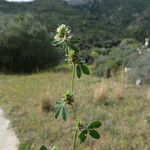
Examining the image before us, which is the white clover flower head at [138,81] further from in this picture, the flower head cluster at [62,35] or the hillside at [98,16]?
the hillside at [98,16]

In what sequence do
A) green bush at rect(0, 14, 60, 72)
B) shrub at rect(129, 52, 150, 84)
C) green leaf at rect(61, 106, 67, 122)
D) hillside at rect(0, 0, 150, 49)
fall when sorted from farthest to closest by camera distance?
hillside at rect(0, 0, 150, 49) < green bush at rect(0, 14, 60, 72) < shrub at rect(129, 52, 150, 84) < green leaf at rect(61, 106, 67, 122)

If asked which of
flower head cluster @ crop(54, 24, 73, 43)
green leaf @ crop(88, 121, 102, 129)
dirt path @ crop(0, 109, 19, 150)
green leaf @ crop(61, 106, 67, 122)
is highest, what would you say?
flower head cluster @ crop(54, 24, 73, 43)

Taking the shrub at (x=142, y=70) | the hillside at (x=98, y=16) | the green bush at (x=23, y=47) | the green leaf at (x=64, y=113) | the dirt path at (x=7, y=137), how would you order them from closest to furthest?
the green leaf at (x=64, y=113) < the dirt path at (x=7, y=137) < the shrub at (x=142, y=70) < the green bush at (x=23, y=47) < the hillside at (x=98, y=16)

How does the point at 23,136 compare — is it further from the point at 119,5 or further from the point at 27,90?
the point at 119,5

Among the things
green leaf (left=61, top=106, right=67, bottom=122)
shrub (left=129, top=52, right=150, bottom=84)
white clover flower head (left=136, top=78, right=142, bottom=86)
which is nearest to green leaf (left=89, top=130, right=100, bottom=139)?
green leaf (left=61, top=106, right=67, bottom=122)

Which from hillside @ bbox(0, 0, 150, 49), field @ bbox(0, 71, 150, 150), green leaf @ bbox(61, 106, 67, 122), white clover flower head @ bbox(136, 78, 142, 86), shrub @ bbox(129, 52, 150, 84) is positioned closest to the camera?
green leaf @ bbox(61, 106, 67, 122)

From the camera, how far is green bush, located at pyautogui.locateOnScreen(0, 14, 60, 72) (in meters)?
19.4

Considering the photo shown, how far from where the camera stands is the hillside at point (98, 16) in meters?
61.7

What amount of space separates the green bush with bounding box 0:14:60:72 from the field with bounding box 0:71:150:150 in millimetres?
6355

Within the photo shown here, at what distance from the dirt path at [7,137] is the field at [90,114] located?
112mm

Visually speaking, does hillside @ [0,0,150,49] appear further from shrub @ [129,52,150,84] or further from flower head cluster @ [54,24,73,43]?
flower head cluster @ [54,24,73,43]

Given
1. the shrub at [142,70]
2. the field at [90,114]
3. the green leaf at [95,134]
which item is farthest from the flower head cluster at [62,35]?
the shrub at [142,70]

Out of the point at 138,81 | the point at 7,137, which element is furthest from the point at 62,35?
the point at 138,81

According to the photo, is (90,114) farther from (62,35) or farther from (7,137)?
(62,35)
